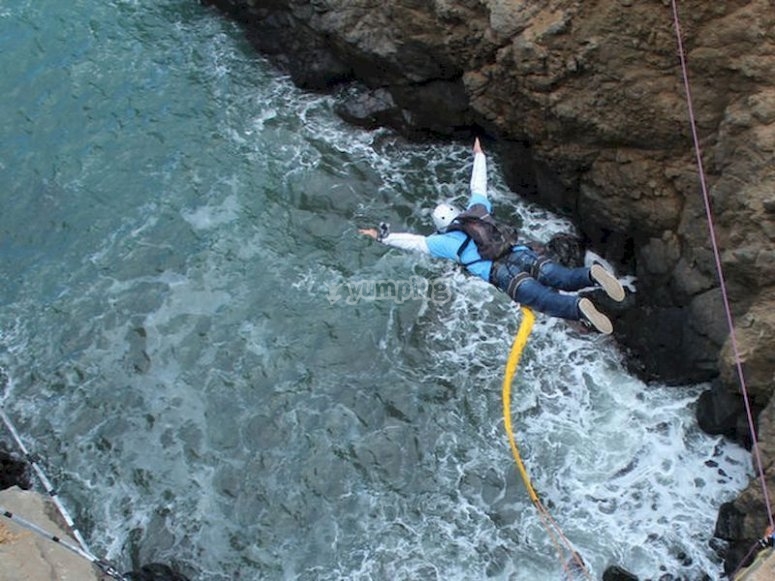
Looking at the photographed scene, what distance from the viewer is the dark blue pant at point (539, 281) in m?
10.1

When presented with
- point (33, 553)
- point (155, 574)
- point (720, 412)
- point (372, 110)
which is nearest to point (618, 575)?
point (720, 412)

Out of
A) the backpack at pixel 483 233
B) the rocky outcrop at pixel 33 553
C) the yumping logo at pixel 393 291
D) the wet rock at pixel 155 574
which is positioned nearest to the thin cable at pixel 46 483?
the rocky outcrop at pixel 33 553

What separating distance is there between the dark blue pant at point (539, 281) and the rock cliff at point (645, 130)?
55.4 inches

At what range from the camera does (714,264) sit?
10.1 metres

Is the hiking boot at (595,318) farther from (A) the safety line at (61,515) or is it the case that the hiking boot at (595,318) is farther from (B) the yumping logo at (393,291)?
(A) the safety line at (61,515)

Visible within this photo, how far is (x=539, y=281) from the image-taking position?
1059 cm

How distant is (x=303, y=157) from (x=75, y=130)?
431 cm

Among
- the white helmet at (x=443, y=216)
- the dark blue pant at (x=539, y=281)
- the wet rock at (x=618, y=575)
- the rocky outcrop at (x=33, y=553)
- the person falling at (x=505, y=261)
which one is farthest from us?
the white helmet at (x=443, y=216)

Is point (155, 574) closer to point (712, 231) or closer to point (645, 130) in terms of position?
point (712, 231)

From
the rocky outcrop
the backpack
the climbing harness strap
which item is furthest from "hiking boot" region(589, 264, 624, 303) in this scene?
the rocky outcrop

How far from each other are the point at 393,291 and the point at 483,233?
1.98 meters

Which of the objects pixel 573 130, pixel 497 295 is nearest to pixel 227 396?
pixel 497 295

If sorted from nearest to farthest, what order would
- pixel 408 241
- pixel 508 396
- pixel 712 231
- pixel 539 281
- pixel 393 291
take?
1. pixel 712 231
2. pixel 508 396
3. pixel 539 281
4. pixel 408 241
5. pixel 393 291

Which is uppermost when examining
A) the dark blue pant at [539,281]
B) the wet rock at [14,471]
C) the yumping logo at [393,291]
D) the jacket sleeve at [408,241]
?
the jacket sleeve at [408,241]
